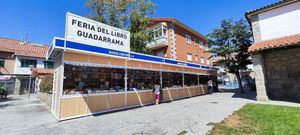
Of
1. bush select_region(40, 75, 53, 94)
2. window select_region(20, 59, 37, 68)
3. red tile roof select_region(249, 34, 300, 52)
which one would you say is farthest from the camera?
window select_region(20, 59, 37, 68)

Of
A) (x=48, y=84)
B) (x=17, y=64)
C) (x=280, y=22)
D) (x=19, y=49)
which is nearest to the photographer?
(x=48, y=84)

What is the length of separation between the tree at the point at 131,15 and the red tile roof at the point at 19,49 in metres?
13.8

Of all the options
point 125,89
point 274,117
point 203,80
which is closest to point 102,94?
point 125,89

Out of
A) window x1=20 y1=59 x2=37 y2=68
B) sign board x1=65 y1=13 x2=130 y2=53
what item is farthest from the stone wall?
window x1=20 y1=59 x2=37 y2=68

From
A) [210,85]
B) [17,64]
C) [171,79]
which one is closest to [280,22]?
Answer: [171,79]

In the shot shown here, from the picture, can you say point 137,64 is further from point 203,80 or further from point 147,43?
point 203,80

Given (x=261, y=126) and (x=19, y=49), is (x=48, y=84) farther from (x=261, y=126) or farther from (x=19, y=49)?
(x=19, y=49)

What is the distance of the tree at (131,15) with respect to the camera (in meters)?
19.0

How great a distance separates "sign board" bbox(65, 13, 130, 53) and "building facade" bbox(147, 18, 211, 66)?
10518mm

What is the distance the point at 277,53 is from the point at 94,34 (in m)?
12.8

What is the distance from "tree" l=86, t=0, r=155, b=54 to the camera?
62.4 ft

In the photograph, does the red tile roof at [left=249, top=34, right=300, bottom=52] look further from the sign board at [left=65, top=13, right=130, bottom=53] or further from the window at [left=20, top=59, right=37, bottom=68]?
the window at [left=20, top=59, right=37, bottom=68]

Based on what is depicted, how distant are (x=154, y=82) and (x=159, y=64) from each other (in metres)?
1.51

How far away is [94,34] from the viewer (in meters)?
8.05
